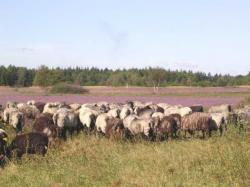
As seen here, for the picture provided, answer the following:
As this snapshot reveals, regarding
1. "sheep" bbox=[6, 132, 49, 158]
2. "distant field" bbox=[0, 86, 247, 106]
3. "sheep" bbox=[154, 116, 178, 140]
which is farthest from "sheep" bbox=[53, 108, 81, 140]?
"distant field" bbox=[0, 86, 247, 106]

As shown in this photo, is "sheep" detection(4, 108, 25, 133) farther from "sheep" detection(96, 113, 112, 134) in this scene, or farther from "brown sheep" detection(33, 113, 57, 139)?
"sheep" detection(96, 113, 112, 134)

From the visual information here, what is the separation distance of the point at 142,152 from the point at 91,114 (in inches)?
Answer: 342

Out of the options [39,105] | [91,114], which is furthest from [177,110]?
[39,105]

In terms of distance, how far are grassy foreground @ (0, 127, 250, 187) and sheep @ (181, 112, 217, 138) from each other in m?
4.75

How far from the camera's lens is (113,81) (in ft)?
370

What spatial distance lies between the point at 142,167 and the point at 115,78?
343 ft

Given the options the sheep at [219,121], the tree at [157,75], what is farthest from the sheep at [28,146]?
the tree at [157,75]

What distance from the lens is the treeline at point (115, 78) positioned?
86.0 m

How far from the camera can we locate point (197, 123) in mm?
18500

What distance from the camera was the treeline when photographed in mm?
86025

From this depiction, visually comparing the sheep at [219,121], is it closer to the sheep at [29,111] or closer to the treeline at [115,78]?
the sheep at [29,111]

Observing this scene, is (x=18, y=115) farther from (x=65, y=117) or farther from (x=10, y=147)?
(x=10, y=147)

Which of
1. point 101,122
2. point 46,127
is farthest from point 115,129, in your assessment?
point 46,127

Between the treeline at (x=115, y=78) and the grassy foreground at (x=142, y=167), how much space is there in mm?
67130
